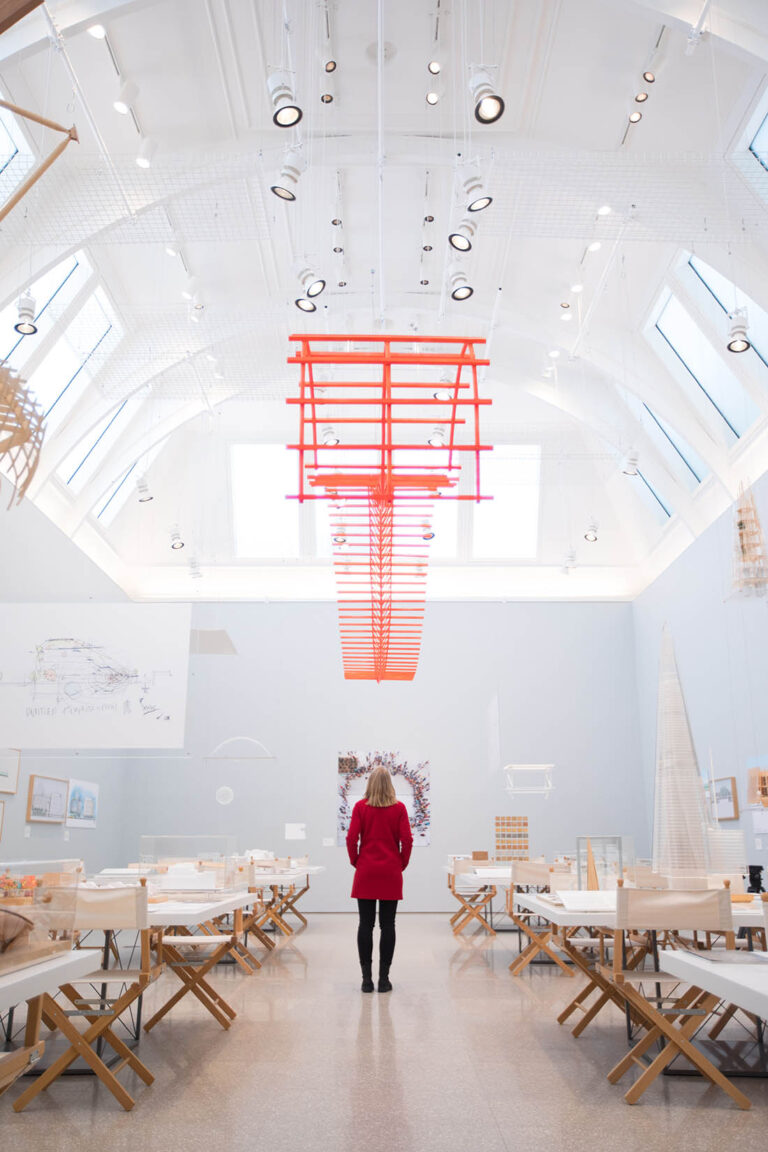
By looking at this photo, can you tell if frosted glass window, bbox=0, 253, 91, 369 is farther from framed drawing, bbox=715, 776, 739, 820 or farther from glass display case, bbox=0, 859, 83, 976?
framed drawing, bbox=715, 776, 739, 820

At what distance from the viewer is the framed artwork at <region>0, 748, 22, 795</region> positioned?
9844 millimetres

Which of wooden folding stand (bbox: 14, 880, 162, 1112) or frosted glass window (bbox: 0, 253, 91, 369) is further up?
frosted glass window (bbox: 0, 253, 91, 369)

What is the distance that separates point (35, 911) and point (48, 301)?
8969 millimetres

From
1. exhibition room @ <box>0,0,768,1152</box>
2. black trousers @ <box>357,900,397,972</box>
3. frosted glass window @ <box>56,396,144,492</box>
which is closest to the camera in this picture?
exhibition room @ <box>0,0,768,1152</box>

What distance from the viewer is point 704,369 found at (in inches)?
447

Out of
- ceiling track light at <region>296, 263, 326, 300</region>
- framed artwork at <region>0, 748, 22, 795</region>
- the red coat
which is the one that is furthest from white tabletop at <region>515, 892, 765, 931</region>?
framed artwork at <region>0, 748, 22, 795</region>

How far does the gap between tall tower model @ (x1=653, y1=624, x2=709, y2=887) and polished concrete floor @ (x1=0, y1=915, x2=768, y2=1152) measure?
5.09 ft

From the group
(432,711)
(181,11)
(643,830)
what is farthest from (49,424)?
(643,830)

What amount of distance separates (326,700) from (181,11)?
9778mm

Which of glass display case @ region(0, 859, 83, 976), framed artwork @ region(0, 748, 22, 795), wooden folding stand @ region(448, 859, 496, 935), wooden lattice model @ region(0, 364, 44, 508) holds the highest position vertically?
wooden lattice model @ region(0, 364, 44, 508)

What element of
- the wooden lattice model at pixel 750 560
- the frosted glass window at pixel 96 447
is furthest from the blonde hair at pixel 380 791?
the frosted glass window at pixel 96 447

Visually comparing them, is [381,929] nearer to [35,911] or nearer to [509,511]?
[35,911]

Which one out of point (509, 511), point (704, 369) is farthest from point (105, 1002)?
point (509, 511)

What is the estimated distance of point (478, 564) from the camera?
15984 mm
